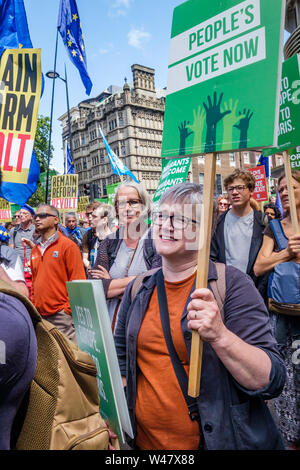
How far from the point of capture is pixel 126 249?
3.05 meters

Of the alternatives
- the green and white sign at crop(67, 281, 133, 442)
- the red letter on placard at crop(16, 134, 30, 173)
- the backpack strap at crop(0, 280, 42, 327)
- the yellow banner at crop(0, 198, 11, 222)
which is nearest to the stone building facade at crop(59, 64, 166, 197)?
the yellow banner at crop(0, 198, 11, 222)

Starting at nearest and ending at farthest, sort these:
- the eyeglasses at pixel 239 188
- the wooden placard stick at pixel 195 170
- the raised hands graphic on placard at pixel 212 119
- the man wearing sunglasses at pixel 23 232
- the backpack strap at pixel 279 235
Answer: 1. the raised hands graphic on placard at pixel 212 119
2. the backpack strap at pixel 279 235
3. the eyeglasses at pixel 239 188
4. the man wearing sunglasses at pixel 23 232
5. the wooden placard stick at pixel 195 170

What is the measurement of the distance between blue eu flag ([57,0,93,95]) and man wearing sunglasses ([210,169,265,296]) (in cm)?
496

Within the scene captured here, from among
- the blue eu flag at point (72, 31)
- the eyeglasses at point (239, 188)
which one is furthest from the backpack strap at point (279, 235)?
the blue eu flag at point (72, 31)

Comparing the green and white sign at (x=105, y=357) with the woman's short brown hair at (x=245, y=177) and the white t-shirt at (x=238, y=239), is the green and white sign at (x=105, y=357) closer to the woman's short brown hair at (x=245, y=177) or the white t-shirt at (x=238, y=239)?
the white t-shirt at (x=238, y=239)

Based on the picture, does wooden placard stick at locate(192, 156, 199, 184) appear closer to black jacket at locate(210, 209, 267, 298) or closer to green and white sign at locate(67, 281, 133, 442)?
black jacket at locate(210, 209, 267, 298)

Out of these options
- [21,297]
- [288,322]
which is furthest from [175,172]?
[21,297]

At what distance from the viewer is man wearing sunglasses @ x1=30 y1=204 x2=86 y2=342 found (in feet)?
13.6

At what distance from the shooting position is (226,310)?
1.53 m

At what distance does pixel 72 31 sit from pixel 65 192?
4518 mm

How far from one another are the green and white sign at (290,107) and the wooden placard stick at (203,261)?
1.69 metres

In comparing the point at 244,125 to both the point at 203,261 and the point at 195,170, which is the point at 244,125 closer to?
the point at 203,261

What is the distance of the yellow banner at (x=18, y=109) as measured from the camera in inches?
122

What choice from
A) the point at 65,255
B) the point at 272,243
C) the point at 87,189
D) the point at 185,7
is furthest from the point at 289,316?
the point at 87,189
